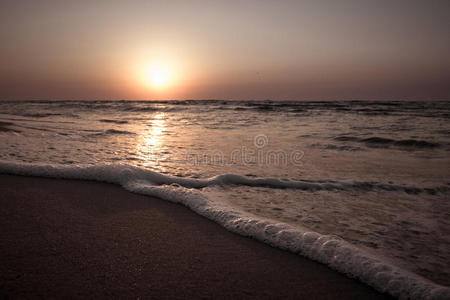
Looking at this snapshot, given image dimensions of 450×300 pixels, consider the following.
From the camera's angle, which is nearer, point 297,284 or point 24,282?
point 24,282

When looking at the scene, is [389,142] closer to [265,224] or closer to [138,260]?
[265,224]

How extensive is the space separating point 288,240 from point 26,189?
2871 mm

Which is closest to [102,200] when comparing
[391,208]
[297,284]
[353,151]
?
[297,284]

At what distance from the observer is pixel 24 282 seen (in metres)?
1.58

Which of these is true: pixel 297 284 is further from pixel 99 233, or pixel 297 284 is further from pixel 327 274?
pixel 99 233

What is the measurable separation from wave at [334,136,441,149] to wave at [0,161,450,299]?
15.4 feet

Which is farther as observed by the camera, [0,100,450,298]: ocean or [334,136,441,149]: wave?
[334,136,441,149]: wave

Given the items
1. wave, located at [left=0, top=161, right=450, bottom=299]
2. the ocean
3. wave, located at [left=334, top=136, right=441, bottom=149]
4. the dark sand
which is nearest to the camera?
the dark sand

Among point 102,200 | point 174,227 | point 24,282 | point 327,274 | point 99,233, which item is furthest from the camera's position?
point 102,200

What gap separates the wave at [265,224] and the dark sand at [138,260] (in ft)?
0.34

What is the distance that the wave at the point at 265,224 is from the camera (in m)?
1.75

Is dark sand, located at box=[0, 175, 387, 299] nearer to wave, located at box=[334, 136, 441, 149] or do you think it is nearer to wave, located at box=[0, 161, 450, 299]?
wave, located at box=[0, 161, 450, 299]

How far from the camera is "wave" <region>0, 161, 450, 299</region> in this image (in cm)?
175

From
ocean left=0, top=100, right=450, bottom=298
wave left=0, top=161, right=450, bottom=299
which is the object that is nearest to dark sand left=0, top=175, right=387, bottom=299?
wave left=0, top=161, right=450, bottom=299
